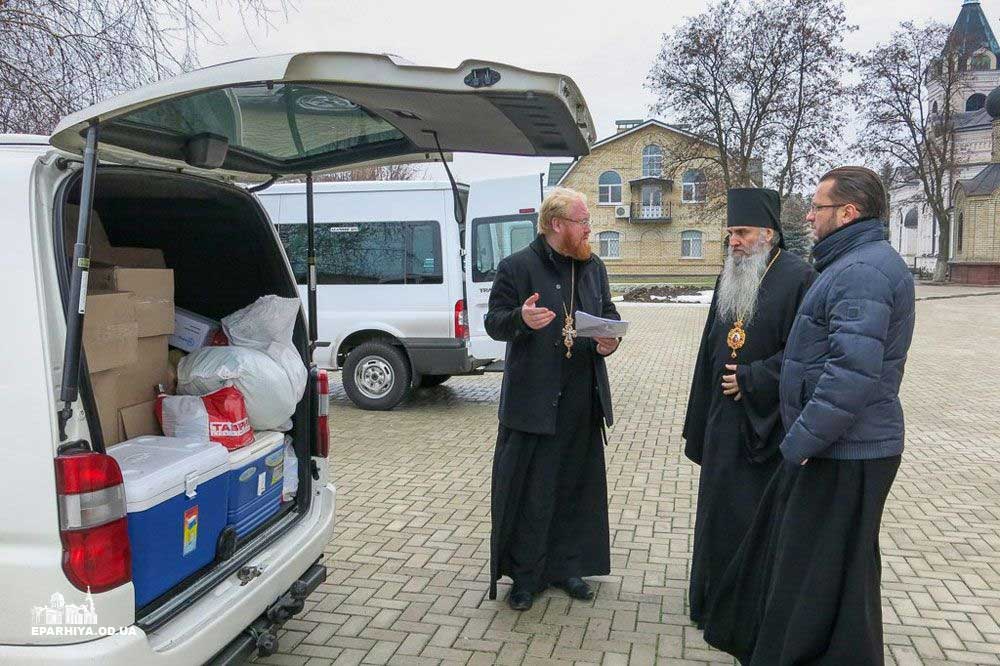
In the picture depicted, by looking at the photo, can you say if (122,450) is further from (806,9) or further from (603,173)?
(603,173)

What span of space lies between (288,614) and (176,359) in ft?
4.40

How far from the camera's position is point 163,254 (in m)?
3.98

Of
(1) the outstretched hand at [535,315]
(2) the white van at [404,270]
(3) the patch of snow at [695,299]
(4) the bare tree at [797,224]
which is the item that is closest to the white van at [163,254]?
(1) the outstretched hand at [535,315]

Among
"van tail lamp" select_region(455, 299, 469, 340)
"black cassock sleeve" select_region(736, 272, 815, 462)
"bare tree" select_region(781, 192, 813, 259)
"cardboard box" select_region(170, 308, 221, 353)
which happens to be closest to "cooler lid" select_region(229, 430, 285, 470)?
"cardboard box" select_region(170, 308, 221, 353)

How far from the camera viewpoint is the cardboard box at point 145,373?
10.3ft

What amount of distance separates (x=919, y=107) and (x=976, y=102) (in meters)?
28.1

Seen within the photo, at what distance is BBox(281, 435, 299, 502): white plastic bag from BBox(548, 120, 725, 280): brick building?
49.9 meters

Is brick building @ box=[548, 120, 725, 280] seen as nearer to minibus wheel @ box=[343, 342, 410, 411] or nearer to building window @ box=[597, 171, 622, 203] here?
building window @ box=[597, 171, 622, 203]

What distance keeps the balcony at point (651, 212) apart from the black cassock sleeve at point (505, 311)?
5054cm

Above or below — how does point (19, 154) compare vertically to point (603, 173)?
below

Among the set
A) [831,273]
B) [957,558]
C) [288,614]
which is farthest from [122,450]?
[957,558]

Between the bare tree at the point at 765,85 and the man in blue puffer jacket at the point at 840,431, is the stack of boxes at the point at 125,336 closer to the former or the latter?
the man in blue puffer jacket at the point at 840,431

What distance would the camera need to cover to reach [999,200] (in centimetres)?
4528

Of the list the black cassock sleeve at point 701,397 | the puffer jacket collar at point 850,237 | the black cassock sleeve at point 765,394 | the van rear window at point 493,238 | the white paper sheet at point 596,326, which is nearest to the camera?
the puffer jacket collar at point 850,237
